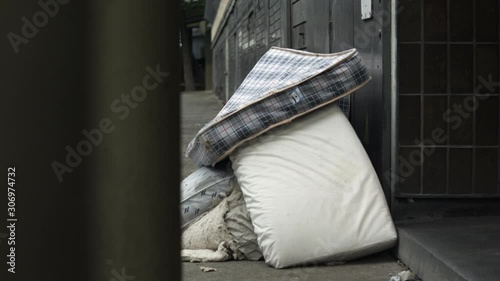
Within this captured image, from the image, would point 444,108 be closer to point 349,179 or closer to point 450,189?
point 450,189

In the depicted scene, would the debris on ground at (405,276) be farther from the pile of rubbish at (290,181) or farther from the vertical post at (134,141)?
the vertical post at (134,141)

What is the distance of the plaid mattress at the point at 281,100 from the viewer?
473 cm

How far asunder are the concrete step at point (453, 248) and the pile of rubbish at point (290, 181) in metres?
0.20

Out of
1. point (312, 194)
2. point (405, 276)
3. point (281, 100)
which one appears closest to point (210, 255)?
point (312, 194)

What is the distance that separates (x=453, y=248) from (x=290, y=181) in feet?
3.56

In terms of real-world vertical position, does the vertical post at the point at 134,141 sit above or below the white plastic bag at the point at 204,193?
above

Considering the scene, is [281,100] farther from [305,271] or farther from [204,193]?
[305,271]

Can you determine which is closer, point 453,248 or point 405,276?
point 453,248

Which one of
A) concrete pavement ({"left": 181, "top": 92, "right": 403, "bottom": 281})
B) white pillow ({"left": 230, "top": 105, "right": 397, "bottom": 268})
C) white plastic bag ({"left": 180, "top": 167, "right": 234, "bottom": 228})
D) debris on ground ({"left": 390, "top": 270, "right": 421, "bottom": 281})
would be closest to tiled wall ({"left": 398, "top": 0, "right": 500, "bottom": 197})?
white pillow ({"left": 230, "top": 105, "right": 397, "bottom": 268})

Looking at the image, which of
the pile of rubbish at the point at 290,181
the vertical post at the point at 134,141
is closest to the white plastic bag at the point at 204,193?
the pile of rubbish at the point at 290,181

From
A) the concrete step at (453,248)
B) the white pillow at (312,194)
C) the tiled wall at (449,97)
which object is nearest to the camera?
the concrete step at (453,248)

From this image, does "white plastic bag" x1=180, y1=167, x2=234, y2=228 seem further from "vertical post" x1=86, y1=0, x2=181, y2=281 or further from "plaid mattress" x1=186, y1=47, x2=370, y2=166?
"vertical post" x1=86, y1=0, x2=181, y2=281

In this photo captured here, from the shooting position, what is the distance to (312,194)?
455cm

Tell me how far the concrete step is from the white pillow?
20 cm
